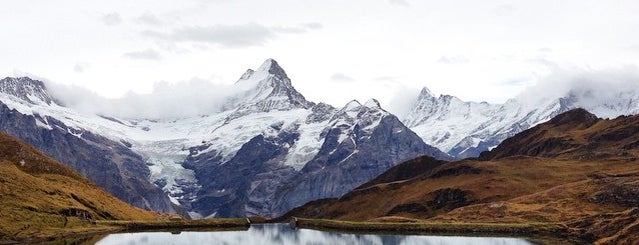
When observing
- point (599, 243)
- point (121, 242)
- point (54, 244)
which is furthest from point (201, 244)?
point (599, 243)

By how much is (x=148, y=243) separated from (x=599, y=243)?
10496 cm

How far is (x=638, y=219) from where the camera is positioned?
197875 millimetres

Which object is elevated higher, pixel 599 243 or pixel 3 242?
pixel 3 242

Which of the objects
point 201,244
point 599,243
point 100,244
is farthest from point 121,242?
point 599,243

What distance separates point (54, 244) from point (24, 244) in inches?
311

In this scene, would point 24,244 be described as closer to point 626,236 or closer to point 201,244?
point 201,244

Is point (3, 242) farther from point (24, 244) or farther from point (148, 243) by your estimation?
point (148, 243)

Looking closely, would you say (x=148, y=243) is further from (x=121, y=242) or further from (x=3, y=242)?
(x=3, y=242)

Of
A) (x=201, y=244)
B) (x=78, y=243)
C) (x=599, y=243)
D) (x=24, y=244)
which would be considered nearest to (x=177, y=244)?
(x=201, y=244)

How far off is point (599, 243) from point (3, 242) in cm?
14026

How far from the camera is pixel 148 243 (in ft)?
636

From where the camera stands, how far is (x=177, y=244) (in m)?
196

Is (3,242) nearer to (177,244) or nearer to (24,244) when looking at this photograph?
(24,244)

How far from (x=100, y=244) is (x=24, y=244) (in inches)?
745
